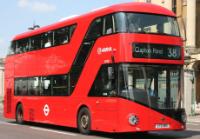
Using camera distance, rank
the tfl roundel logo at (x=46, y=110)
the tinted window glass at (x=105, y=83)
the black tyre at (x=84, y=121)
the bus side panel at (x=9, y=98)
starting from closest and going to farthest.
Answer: the tinted window glass at (x=105, y=83) → the black tyre at (x=84, y=121) → the tfl roundel logo at (x=46, y=110) → the bus side panel at (x=9, y=98)

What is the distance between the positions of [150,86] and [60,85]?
5.23 metres

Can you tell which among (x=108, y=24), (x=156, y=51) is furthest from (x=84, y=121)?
(x=156, y=51)

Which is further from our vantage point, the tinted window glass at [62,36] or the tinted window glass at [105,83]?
the tinted window glass at [62,36]

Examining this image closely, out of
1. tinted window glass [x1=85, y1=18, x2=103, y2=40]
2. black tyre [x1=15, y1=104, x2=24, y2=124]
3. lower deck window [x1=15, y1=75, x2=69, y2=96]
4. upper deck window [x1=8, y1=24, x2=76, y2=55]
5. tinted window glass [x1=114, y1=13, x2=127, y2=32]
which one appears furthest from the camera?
black tyre [x1=15, y1=104, x2=24, y2=124]

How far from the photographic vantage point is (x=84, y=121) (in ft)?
64.9

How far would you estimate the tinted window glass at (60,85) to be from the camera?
21219mm

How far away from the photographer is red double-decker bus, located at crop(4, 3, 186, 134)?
17203mm

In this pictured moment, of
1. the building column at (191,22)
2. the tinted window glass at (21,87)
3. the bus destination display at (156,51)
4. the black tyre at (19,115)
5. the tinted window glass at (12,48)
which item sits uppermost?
the building column at (191,22)

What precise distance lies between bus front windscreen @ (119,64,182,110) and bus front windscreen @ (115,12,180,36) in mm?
1148

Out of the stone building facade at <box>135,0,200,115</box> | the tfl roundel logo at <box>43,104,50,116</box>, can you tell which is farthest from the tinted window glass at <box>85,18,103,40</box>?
the stone building facade at <box>135,0,200,115</box>

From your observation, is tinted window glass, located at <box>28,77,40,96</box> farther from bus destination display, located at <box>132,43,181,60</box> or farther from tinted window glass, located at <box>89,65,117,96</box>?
bus destination display, located at <box>132,43,181,60</box>

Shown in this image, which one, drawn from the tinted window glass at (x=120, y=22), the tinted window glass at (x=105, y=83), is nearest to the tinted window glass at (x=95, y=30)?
the tinted window glass at (x=120, y=22)

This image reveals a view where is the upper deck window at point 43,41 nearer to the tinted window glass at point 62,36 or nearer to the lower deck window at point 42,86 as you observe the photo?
the tinted window glass at point 62,36

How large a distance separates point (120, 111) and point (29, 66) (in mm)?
8651
